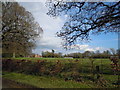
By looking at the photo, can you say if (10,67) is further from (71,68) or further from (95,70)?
(95,70)

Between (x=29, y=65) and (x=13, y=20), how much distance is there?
10.2 meters

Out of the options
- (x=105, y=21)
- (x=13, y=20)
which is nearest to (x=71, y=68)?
(x=105, y=21)

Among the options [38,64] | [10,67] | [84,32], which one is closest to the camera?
[84,32]

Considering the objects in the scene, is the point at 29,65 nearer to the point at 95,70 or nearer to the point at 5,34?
the point at 95,70

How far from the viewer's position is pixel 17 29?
21.4 m

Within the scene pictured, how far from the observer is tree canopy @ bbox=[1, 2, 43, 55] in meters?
19.6

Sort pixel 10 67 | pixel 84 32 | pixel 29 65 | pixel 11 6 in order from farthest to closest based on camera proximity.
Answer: pixel 11 6 → pixel 10 67 → pixel 29 65 → pixel 84 32

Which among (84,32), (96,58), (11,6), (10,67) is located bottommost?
(10,67)

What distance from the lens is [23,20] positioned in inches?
840

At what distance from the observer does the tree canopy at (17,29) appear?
19.6 metres

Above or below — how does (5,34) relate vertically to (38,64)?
above

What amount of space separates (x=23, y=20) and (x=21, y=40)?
3.37m

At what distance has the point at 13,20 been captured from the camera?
68.1 ft

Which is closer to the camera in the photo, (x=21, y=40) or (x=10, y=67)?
(x=10, y=67)
